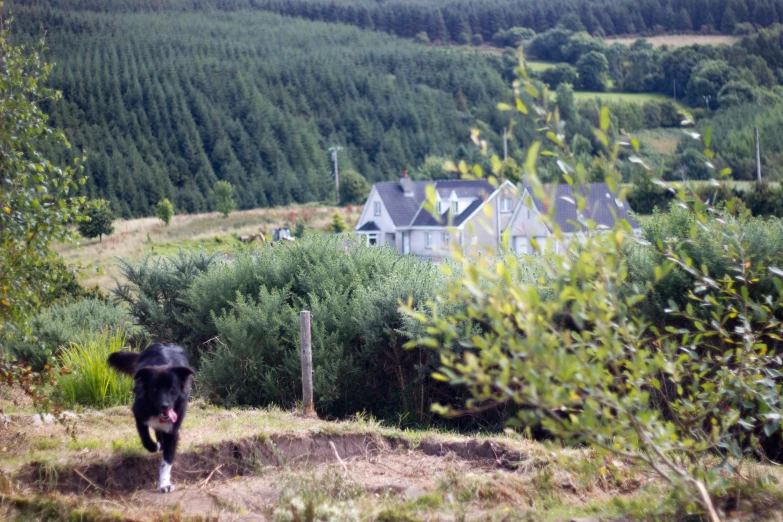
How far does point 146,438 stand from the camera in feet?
19.6

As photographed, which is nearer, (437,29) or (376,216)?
(376,216)

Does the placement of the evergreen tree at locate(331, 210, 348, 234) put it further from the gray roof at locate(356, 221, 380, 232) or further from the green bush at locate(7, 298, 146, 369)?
the green bush at locate(7, 298, 146, 369)

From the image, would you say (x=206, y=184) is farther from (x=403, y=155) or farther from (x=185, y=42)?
(x=185, y=42)

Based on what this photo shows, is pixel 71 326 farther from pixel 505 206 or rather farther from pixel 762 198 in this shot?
pixel 762 198

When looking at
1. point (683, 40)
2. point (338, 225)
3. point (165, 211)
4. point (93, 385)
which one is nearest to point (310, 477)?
point (93, 385)

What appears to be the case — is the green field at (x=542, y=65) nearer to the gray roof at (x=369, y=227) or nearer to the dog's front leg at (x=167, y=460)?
the gray roof at (x=369, y=227)

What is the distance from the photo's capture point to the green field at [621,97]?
70125mm

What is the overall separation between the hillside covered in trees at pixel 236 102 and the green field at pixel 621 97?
640 inches

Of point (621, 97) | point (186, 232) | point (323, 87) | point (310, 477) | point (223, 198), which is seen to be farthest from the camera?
point (323, 87)

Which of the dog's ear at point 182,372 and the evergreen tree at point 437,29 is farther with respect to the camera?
the evergreen tree at point 437,29

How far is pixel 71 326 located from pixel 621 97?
71.6m

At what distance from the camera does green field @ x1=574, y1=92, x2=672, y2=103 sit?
70.1 meters

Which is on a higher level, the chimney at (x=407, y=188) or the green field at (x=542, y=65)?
the green field at (x=542, y=65)

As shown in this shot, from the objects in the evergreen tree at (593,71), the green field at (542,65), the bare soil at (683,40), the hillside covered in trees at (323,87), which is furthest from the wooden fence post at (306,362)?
the green field at (542,65)
